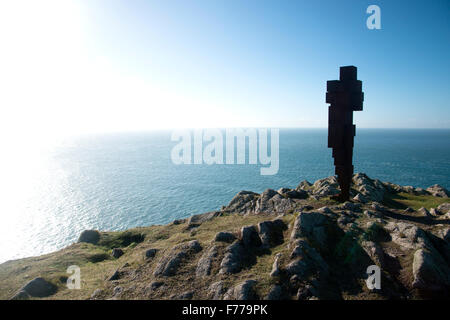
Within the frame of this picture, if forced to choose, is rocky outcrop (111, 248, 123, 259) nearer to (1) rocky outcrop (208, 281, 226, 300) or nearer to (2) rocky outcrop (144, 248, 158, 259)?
(2) rocky outcrop (144, 248, 158, 259)

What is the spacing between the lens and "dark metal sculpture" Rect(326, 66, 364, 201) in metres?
16.5

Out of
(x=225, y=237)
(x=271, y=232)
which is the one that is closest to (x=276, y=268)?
(x=271, y=232)

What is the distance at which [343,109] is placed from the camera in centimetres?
1672

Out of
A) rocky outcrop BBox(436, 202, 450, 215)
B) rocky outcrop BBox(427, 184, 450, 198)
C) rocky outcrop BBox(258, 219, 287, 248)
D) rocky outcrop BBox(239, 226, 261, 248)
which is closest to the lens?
rocky outcrop BBox(258, 219, 287, 248)

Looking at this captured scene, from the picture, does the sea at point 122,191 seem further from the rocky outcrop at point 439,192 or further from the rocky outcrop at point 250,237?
the rocky outcrop at point 250,237

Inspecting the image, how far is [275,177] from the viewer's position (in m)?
104

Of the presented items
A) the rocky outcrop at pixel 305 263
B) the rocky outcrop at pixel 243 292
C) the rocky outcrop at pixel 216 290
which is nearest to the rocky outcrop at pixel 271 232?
the rocky outcrop at pixel 305 263

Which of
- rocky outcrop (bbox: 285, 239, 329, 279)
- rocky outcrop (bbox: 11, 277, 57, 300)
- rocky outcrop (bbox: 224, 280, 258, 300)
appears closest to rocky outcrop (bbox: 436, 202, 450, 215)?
rocky outcrop (bbox: 285, 239, 329, 279)

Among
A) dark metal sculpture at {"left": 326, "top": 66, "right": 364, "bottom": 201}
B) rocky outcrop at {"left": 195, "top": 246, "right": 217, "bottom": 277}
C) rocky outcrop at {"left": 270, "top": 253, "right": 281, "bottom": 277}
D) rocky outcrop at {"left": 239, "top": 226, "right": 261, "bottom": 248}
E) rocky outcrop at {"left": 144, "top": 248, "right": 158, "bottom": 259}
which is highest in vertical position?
dark metal sculpture at {"left": 326, "top": 66, "right": 364, "bottom": 201}

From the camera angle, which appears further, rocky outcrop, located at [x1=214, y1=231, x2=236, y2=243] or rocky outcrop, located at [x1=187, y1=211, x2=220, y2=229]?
rocky outcrop, located at [x1=187, y1=211, x2=220, y2=229]

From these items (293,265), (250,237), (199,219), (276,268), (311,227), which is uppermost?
(311,227)

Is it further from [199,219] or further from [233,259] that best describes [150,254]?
[199,219]

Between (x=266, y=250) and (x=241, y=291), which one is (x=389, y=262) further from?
(x=241, y=291)

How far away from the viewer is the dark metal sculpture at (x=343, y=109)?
648 inches
